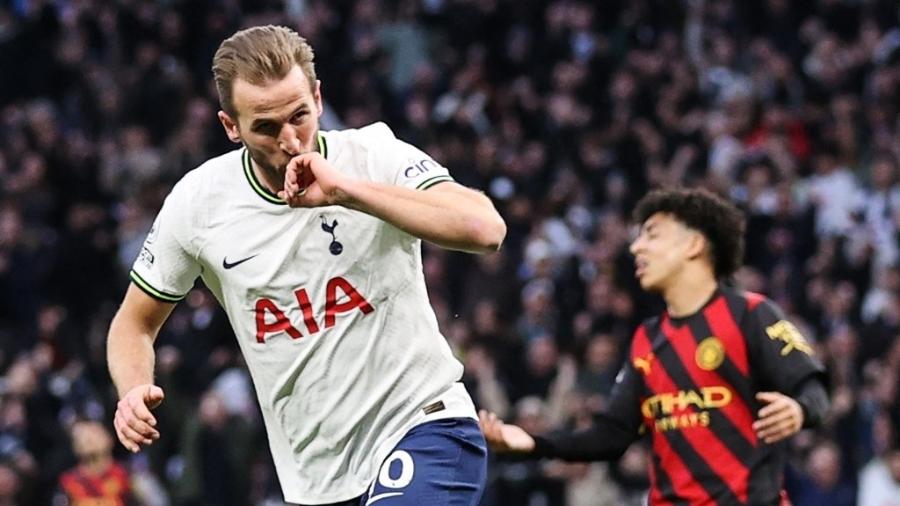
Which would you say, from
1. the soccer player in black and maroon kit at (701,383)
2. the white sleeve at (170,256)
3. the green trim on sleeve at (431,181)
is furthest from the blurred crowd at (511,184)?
the green trim on sleeve at (431,181)

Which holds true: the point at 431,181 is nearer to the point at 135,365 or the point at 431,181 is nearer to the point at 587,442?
the point at 135,365

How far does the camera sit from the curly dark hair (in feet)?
24.3

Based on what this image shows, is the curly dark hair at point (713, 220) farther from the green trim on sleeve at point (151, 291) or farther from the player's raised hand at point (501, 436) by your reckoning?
the green trim on sleeve at point (151, 291)

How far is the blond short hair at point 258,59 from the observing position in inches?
205

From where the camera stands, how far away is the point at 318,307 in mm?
5410

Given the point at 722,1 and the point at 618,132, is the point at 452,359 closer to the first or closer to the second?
the point at 618,132

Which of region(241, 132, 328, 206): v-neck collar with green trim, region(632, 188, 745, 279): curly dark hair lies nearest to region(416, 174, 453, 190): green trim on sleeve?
region(241, 132, 328, 206): v-neck collar with green trim

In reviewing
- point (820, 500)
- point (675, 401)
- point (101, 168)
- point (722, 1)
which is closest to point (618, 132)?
point (722, 1)

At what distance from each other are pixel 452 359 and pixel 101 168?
1341 centimetres

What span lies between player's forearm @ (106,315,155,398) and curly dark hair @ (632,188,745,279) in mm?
2615

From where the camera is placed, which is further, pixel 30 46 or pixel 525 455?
pixel 30 46

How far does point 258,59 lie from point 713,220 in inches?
110

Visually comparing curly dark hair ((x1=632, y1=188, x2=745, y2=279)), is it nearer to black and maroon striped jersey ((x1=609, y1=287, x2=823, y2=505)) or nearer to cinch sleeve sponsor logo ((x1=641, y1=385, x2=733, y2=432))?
black and maroon striped jersey ((x1=609, y1=287, x2=823, y2=505))

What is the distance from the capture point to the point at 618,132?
58.8ft
